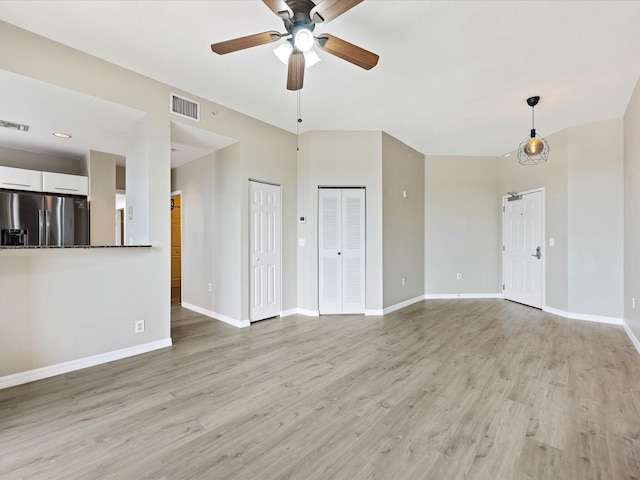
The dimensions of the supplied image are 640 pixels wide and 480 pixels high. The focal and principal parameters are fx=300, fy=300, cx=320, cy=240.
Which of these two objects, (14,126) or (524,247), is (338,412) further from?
(524,247)

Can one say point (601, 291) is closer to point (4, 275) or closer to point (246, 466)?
point (246, 466)

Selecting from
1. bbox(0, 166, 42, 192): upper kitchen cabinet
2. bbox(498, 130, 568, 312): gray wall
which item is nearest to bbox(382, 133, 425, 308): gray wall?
bbox(498, 130, 568, 312): gray wall

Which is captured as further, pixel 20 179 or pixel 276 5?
pixel 20 179

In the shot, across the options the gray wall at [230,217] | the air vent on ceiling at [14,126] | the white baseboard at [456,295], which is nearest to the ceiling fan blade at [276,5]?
the gray wall at [230,217]

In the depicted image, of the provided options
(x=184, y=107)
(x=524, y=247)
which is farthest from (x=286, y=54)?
(x=524, y=247)

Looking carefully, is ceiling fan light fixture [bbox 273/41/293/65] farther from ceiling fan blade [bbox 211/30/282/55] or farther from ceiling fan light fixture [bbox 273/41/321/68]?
ceiling fan blade [bbox 211/30/282/55]

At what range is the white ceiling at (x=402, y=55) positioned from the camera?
7.30 feet

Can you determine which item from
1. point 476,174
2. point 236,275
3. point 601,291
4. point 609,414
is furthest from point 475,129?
point 236,275

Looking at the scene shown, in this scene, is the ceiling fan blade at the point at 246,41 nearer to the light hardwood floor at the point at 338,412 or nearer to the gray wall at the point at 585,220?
the light hardwood floor at the point at 338,412

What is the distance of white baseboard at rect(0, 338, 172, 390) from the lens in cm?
250

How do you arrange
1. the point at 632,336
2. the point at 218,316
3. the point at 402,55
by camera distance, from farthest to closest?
the point at 218,316, the point at 632,336, the point at 402,55

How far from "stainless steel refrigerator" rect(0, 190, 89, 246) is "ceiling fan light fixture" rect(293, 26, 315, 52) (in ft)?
14.5

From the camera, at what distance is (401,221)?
5180 mm

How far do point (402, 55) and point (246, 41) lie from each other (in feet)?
4.78
